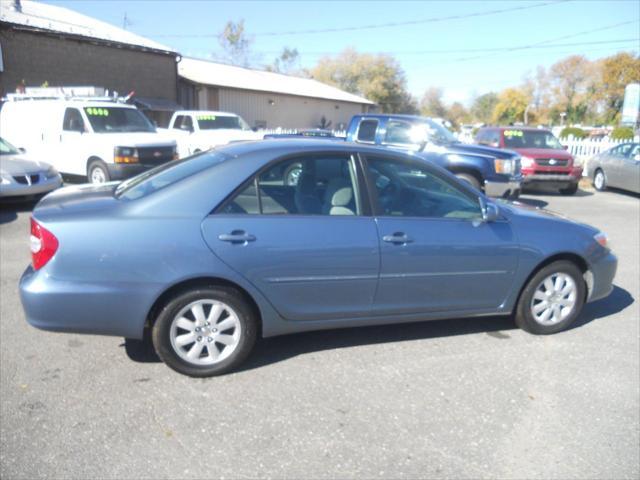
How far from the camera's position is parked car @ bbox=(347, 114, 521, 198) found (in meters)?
9.71

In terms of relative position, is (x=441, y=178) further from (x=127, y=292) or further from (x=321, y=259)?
(x=127, y=292)

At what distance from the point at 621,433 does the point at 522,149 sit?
1141 cm

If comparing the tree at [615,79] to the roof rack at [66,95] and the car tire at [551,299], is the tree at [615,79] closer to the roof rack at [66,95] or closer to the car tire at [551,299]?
the roof rack at [66,95]

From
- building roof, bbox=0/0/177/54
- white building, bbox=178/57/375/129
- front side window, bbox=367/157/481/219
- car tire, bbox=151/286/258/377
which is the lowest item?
car tire, bbox=151/286/258/377

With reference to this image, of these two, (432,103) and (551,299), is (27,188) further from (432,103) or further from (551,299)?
(432,103)

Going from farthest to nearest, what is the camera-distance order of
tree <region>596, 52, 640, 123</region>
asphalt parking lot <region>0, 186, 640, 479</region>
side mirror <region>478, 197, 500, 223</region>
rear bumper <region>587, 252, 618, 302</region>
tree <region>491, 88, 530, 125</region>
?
tree <region>491, 88, 530, 125</region> < tree <region>596, 52, 640, 123</region> < rear bumper <region>587, 252, 618, 302</region> < side mirror <region>478, 197, 500, 223</region> < asphalt parking lot <region>0, 186, 640, 479</region>

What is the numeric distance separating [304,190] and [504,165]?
6952 millimetres

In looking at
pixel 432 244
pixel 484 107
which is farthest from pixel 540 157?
pixel 484 107

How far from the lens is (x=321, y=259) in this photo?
12.0 ft

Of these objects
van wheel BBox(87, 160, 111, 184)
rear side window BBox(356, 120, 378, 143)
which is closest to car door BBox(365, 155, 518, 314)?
rear side window BBox(356, 120, 378, 143)

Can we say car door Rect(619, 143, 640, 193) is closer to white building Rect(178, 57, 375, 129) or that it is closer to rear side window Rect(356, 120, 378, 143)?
rear side window Rect(356, 120, 378, 143)

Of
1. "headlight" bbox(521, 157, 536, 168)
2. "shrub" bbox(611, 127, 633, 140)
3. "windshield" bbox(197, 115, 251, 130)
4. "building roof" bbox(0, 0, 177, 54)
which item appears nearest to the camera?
"headlight" bbox(521, 157, 536, 168)

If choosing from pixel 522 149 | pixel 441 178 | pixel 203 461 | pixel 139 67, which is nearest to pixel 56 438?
pixel 203 461

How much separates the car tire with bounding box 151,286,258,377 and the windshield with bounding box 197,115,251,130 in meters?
12.2
